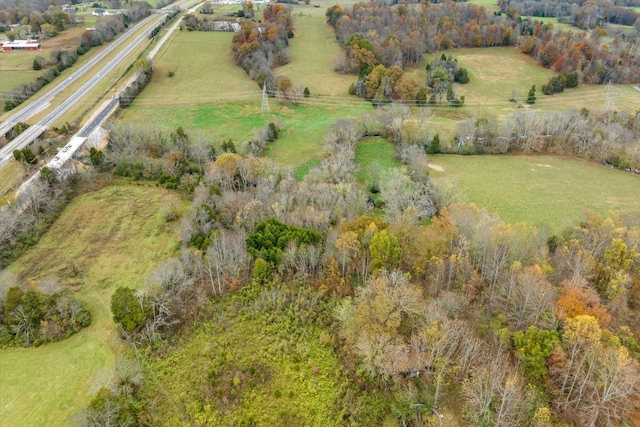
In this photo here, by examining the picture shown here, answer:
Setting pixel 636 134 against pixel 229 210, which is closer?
pixel 229 210

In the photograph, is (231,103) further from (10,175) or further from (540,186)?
(540,186)

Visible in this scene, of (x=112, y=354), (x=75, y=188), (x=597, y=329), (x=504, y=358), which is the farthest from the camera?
(x=75, y=188)

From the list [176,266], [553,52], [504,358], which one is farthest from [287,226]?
[553,52]

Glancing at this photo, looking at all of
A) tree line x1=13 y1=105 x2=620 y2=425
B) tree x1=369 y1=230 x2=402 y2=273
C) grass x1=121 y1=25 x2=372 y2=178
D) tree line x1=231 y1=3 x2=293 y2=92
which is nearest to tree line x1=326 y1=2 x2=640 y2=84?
grass x1=121 y1=25 x2=372 y2=178

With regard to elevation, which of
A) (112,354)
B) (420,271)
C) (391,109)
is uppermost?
(391,109)

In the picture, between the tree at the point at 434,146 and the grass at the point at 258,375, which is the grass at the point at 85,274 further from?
the tree at the point at 434,146

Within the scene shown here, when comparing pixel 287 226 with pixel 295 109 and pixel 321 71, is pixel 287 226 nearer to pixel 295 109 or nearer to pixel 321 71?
pixel 295 109
